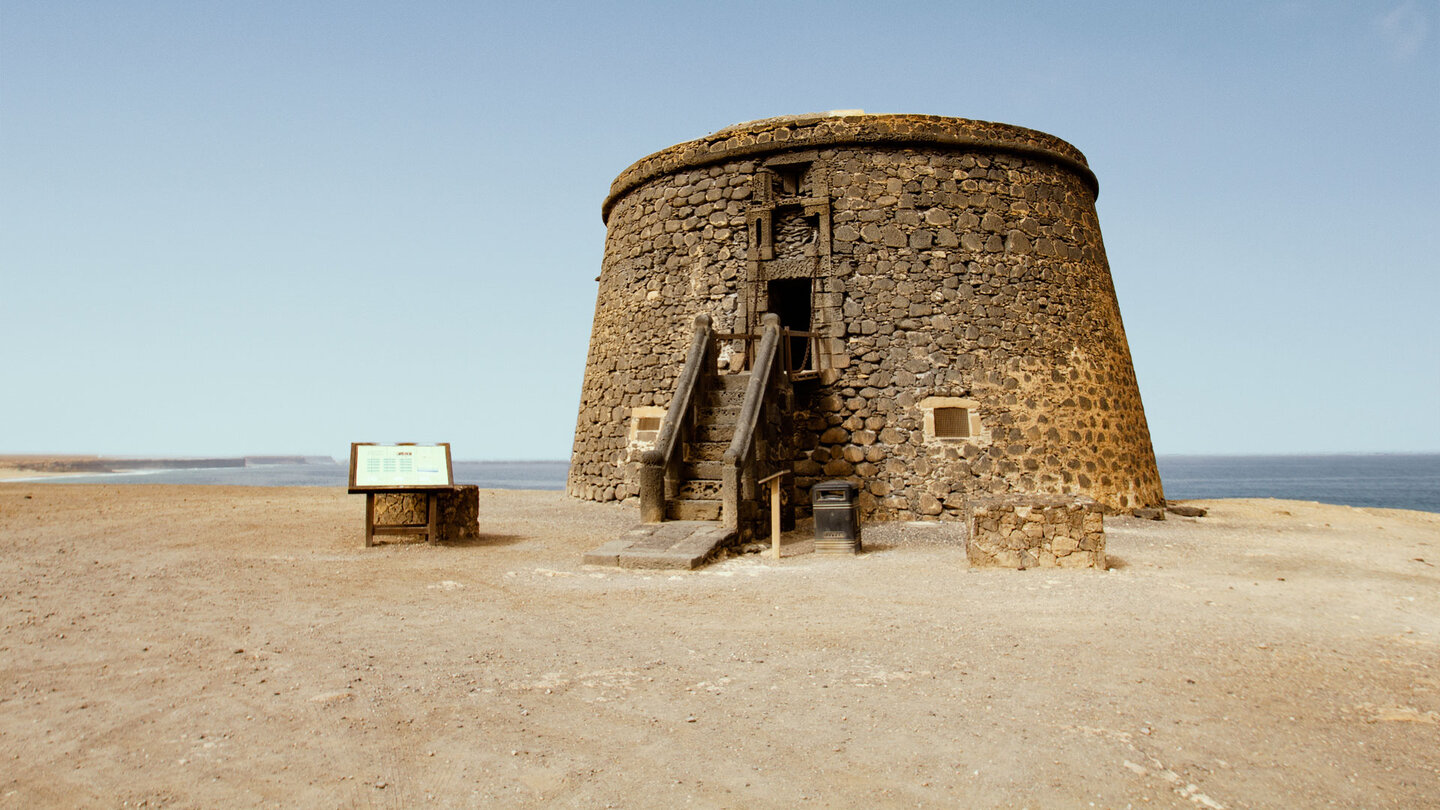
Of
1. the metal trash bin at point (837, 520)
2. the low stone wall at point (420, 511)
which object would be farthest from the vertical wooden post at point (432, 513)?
the metal trash bin at point (837, 520)

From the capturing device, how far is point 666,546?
848cm

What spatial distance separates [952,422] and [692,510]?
4.21 m

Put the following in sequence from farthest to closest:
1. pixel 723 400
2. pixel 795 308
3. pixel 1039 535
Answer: pixel 795 308
pixel 723 400
pixel 1039 535

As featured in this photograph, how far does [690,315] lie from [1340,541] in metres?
8.84

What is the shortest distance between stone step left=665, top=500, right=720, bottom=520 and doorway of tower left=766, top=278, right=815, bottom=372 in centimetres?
318

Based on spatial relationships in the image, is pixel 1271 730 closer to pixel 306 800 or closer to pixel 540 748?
pixel 540 748

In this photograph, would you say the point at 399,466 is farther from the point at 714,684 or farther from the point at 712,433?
the point at 714,684

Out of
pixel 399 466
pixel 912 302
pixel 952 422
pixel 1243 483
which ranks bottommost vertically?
pixel 1243 483

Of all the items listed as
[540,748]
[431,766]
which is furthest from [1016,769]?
[431,766]

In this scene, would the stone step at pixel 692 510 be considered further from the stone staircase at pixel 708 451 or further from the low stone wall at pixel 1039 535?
the low stone wall at pixel 1039 535

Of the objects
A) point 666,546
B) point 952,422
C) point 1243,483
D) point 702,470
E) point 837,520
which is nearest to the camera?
point 666,546

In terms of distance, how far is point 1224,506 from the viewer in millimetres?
16141

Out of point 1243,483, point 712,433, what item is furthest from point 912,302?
point 1243,483

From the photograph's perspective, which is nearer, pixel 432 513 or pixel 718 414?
pixel 432 513
